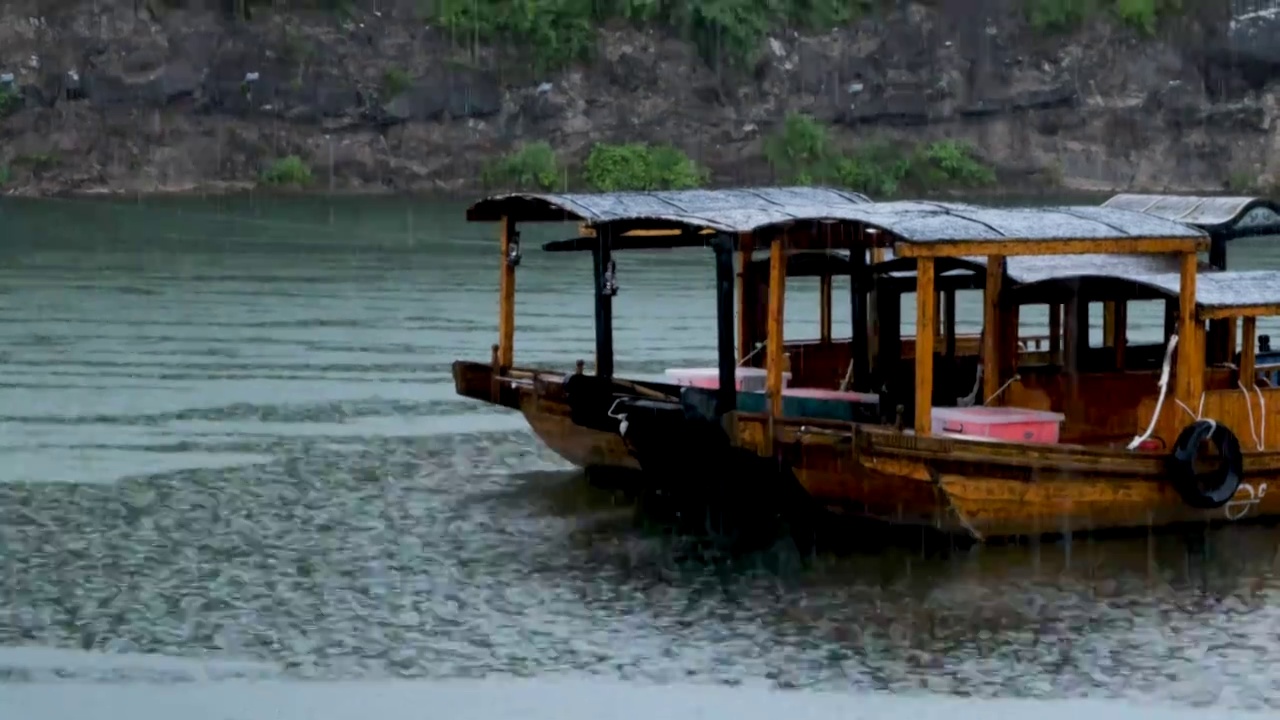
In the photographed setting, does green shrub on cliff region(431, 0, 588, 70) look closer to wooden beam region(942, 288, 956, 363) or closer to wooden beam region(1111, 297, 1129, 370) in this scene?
wooden beam region(942, 288, 956, 363)

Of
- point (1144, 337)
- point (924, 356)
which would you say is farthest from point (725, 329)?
point (1144, 337)

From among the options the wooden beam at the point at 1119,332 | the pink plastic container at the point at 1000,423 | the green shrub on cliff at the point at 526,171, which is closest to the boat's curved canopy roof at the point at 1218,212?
the wooden beam at the point at 1119,332

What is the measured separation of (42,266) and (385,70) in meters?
17.2

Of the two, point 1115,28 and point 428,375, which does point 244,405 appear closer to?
point 428,375

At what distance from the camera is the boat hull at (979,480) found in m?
15.2

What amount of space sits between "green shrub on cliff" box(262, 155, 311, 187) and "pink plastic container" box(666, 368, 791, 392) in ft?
111

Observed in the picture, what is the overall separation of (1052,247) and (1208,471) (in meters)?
1.79

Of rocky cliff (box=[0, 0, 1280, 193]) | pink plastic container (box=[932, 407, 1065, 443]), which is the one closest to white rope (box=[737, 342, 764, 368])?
pink plastic container (box=[932, 407, 1065, 443])

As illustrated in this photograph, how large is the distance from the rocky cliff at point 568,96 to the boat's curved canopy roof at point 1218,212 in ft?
113

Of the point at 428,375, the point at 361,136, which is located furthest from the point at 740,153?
the point at 428,375

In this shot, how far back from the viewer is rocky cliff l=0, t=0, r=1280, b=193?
5194 cm

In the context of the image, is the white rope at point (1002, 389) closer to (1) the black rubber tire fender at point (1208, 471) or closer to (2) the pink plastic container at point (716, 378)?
(1) the black rubber tire fender at point (1208, 471)

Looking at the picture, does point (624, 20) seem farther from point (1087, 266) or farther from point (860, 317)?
point (1087, 266)

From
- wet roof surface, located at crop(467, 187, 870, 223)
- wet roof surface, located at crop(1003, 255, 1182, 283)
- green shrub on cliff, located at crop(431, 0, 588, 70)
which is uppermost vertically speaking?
green shrub on cliff, located at crop(431, 0, 588, 70)
